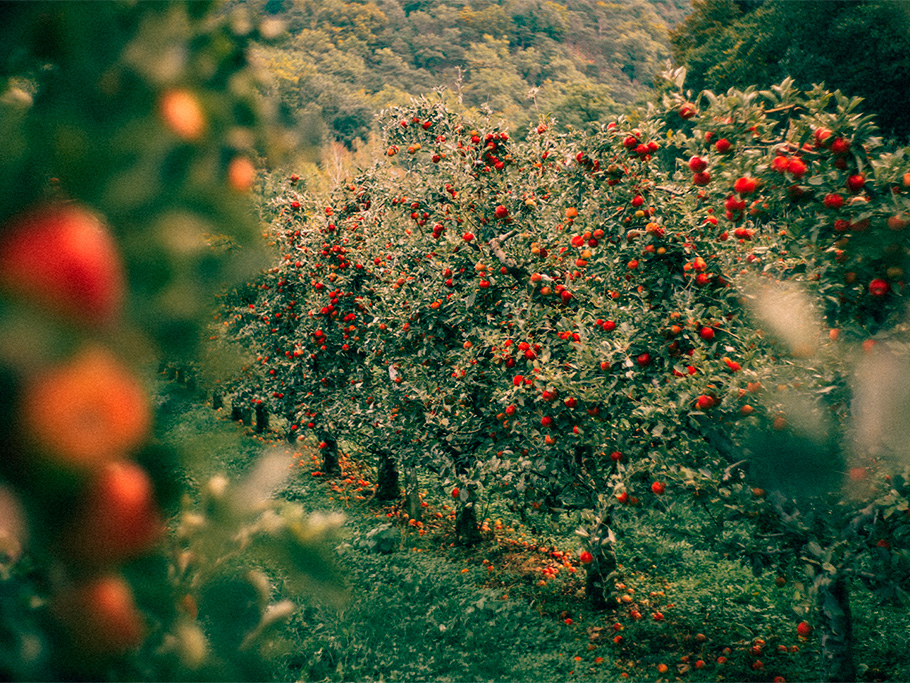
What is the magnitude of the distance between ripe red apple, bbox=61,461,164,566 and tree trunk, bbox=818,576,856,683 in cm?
410

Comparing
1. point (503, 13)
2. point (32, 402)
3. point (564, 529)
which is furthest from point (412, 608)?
point (503, 13)

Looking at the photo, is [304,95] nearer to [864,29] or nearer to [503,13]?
[503,13]

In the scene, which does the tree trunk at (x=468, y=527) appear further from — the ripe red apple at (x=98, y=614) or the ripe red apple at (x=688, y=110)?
the ripe red apple at (x=98, y=614)

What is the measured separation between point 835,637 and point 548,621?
7.58 ft

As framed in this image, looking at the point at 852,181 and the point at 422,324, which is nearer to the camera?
the point at 852,181

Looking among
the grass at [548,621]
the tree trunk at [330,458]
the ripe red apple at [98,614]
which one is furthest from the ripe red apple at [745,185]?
the tree trunk at [330,458]

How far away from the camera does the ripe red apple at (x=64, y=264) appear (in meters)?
0.71

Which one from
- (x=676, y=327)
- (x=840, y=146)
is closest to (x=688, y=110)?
(x=840, y=146)

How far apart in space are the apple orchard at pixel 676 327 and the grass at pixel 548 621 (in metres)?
0.61

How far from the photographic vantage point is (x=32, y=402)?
0.74 m

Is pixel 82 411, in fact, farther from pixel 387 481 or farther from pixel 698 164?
pixel 387 481

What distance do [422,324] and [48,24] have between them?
5510mm

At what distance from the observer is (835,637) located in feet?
12.0

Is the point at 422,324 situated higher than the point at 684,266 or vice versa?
the point at 684,266
